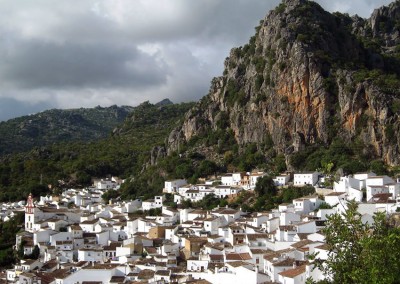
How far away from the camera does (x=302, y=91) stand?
244ft

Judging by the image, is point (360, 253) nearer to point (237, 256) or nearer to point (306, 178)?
point (237, 256)

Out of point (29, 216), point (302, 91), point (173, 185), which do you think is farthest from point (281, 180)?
point (29, 216)

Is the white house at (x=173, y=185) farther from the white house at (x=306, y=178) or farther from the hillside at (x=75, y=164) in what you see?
the white house at (x=306, y=178)

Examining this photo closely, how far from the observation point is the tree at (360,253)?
1708 cm

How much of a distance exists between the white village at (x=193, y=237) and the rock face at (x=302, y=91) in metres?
9.76

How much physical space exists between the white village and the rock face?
9.76m

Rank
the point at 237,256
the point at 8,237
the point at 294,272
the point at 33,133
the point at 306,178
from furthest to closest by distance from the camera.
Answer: the point at 33,133 → the point at 306,178 → the point at 8,237 → the point at 237,256 → the point at 294,272

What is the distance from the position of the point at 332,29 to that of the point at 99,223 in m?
48.6

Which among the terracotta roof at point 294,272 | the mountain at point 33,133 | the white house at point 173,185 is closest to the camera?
the terracotta roof at point 294,272

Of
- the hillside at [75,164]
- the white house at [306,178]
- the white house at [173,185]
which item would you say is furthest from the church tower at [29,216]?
the white house at [306,178]

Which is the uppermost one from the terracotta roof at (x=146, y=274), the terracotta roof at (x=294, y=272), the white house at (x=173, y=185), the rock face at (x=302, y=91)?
the rock face at (x=302, y=91)

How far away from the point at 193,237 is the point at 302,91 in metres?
33.2

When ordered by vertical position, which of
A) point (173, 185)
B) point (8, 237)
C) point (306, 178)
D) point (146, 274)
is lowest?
point (146, 274)

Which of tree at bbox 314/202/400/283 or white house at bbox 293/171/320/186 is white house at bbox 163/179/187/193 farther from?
tree at bbox 314/202/400/283
